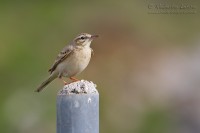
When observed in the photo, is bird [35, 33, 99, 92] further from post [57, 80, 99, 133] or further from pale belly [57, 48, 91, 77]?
post [57, 80, 99, 133]

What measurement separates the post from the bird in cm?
414

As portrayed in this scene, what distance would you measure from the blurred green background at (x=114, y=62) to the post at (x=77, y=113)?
10.6 meters

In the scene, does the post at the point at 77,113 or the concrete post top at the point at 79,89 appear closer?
the post at the point at 77,113

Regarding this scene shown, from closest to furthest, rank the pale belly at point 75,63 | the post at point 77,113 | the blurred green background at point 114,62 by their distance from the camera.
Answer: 1. the post at point 77,113
2. the pale belly at point 75,63
3. the blurred green background at point 114,62

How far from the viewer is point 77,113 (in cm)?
886

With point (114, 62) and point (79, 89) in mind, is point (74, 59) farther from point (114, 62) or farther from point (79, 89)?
point (114, 62)

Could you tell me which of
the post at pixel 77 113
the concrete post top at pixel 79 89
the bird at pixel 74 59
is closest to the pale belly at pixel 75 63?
the bird at pixel 74 59

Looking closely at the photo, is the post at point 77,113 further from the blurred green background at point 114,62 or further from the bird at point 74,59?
the blurred green background at point 114,62

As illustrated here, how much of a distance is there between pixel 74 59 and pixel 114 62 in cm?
1095

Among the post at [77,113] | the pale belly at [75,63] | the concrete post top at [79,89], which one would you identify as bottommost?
the post at [77,113]

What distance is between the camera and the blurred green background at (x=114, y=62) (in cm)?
2052

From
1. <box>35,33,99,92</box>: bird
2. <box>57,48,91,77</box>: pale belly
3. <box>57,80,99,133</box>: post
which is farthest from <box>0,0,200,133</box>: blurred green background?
<box>57,80,99,133</box>: post

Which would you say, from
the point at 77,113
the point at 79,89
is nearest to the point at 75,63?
the point at 79,89

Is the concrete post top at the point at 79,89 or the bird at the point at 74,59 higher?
the bird at the point at 74,59
